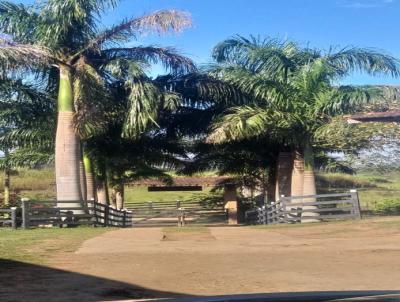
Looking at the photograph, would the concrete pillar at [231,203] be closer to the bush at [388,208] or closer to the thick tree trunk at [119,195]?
the thick tree trunk at [119,195]

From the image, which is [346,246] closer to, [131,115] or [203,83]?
[131,115]

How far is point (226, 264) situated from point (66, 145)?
10.6m

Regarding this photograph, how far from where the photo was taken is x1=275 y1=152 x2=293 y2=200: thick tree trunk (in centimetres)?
2378

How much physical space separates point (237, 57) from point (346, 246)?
1124cm

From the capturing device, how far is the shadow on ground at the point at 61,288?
8.00 meters

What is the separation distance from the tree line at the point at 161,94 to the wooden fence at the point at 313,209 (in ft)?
2.34

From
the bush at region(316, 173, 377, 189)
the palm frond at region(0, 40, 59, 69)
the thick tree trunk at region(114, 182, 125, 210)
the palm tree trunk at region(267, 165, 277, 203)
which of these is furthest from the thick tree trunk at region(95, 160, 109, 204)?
the bush at region(316, 173, 377, 189)

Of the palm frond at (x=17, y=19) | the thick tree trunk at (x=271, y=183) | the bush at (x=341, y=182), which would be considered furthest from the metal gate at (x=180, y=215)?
the palm frond at (x=17, y=19)

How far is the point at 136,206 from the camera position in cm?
4350

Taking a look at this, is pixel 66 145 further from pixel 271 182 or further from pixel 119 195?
pixel 119 195

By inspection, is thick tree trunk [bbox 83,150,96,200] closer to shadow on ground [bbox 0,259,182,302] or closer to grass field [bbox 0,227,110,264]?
grass field [bbox 0,227,110,264]

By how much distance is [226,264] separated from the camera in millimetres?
10789

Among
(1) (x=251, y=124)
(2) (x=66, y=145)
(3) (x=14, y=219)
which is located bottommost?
(3) (x=14, y=219)

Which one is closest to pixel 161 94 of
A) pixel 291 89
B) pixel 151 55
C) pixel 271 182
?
pixel 151 55
